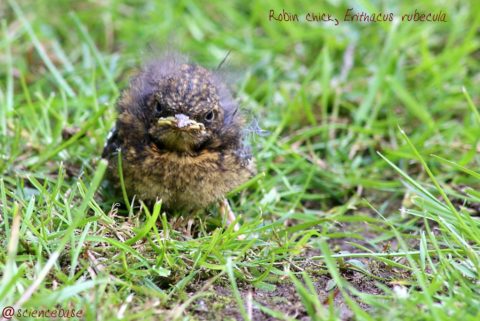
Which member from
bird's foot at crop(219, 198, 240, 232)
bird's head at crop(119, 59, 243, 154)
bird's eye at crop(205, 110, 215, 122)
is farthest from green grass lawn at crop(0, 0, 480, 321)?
bird's eye at crop(205, 110, 215, 122)

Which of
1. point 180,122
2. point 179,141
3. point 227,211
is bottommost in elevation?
point 227,211

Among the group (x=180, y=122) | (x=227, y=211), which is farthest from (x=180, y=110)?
(x=227, y=211)

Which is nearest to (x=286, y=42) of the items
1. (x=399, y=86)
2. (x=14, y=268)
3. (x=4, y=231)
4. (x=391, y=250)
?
(x=399, y=86)

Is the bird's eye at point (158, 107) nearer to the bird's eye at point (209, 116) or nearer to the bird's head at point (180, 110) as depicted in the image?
the bird's head at point (180, 110)

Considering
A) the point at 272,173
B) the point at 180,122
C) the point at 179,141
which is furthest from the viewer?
the point at 272,173

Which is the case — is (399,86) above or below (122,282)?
above

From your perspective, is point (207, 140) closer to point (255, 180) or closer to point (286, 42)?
point (255, 180)

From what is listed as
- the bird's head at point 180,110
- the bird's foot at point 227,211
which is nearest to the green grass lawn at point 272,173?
the bird's foot at point 227,211

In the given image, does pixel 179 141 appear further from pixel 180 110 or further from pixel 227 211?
pixel 227 211
